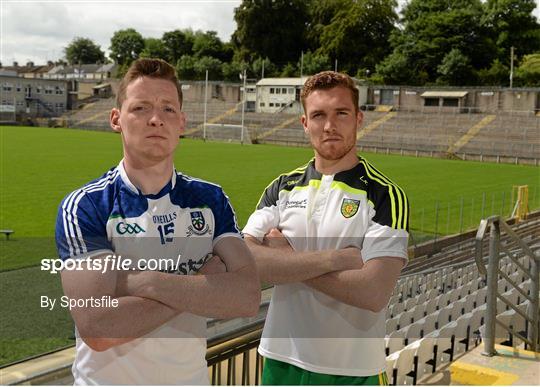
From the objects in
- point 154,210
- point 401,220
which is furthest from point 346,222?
point 154,210

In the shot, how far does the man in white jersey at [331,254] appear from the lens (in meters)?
2.09

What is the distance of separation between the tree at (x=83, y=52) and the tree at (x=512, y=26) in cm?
3355

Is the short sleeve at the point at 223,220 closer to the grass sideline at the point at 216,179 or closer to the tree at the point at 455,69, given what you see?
the grass sideline at the point at 216,179

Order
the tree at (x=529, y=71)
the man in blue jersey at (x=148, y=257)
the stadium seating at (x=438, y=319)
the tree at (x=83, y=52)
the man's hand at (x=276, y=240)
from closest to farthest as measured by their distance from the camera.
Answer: the man in blue jersey at (x=148, y=257), the man's hand at (x=276, y=240), the stadium seating at (x=438, y=319), the tree at (x=529, y=71), the tree at (x=83, y=52)

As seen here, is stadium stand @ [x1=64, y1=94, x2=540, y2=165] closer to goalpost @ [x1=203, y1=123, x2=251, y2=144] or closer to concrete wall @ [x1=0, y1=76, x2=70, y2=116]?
goalpost @ [x1=203, y1=123, x2=251, y2=144]

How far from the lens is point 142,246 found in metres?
1.75

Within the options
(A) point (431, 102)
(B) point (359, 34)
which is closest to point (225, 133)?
(B) point (359, 34)

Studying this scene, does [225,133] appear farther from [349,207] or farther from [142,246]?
[142,246]

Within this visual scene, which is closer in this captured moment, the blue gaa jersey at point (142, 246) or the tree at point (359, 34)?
the blue gaa jersey at point (142, 246)

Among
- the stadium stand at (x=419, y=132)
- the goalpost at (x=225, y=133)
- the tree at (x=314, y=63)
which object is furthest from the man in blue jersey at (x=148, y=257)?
the tree at (x=314, y=63)

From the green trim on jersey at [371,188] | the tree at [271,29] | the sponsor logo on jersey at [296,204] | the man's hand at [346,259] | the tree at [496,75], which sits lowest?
the man's hand at [346,259]

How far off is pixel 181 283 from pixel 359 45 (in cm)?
4979

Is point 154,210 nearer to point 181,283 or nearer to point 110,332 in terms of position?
point 181,283

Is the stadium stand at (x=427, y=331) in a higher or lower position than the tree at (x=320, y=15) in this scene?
lower
